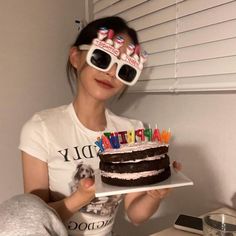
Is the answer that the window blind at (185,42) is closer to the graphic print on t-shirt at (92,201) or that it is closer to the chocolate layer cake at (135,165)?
the chocolate layer cake at (135,165)

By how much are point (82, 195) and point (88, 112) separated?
13.8 inches

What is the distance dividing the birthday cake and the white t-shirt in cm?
20

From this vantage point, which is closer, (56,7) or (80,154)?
(80,154)

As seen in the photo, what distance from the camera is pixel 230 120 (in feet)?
3.28

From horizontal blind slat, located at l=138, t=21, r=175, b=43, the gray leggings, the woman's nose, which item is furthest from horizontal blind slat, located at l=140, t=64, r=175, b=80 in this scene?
the gray leggings

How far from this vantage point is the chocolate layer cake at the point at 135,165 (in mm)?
822

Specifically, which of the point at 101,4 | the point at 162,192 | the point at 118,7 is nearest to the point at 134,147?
the point at 162,192

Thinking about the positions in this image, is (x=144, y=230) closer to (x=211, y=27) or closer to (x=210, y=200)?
(x=210, y=200)

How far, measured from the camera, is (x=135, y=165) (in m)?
0.83

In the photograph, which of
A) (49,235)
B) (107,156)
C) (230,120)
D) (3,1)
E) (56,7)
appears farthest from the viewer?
(56,7)

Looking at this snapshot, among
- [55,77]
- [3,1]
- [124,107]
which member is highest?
[3,1]

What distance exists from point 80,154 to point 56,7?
820 millimetres

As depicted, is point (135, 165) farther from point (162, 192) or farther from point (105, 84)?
point (105, 84)

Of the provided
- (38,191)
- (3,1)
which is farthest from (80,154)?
(3,1)
